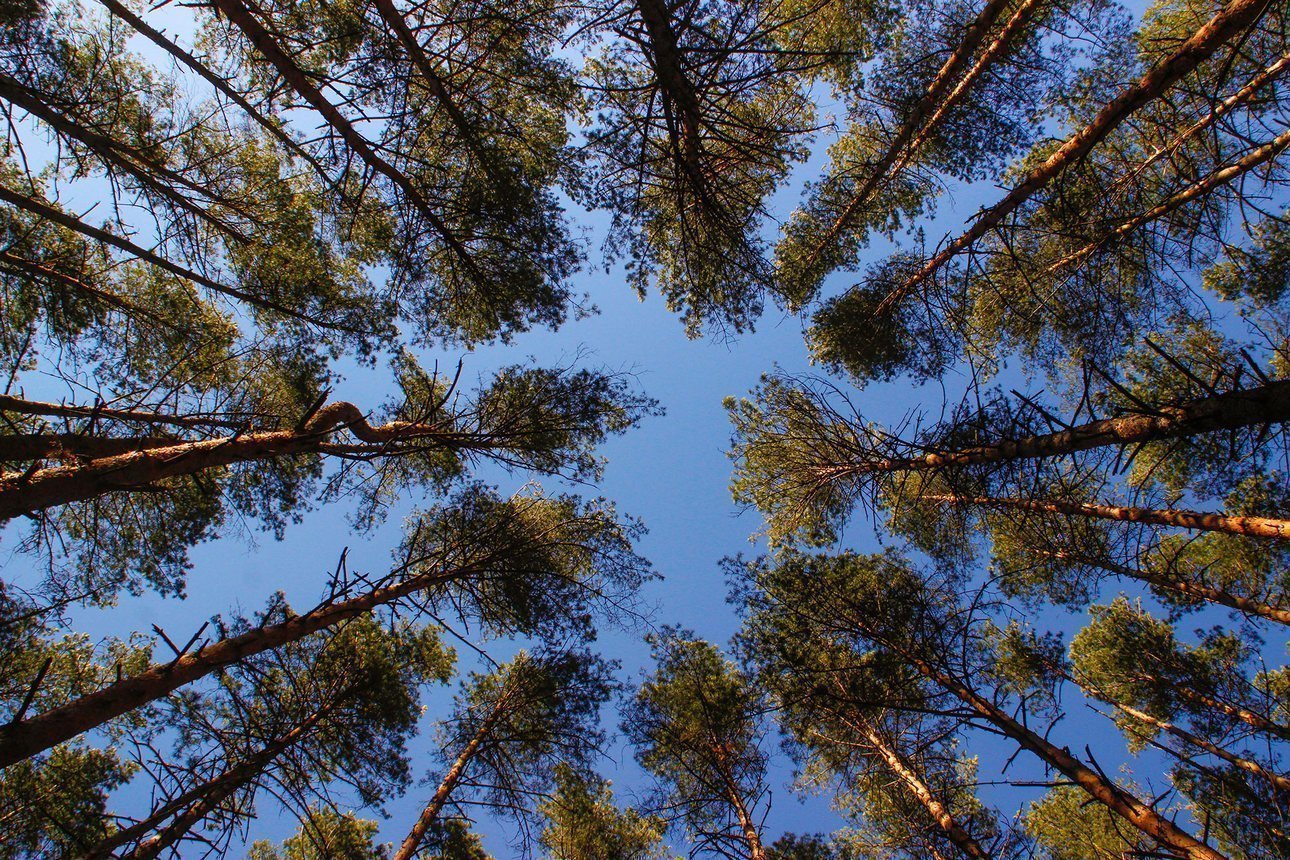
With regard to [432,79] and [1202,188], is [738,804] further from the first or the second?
[432,79]

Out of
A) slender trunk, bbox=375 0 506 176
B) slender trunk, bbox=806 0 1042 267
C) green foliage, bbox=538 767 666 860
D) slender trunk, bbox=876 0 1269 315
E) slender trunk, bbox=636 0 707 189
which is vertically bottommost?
green foliage, bbox=538 767 666 860

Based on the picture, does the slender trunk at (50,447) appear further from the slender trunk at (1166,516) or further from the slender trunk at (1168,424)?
the slender trunk at (1166,516)

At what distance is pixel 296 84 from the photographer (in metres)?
4.46

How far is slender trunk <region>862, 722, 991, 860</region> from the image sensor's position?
386cm

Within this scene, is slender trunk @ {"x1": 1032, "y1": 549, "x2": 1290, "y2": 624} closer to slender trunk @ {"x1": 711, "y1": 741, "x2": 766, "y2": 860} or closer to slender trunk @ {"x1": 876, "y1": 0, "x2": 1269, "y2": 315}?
slender trunk @ {"x1": 876, "y1": 0, "x2": 1269, "y2": 315}

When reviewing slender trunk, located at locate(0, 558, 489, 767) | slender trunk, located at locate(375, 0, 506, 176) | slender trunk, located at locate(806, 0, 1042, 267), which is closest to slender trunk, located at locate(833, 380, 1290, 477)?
slender trunk, located at locate(806, 0, 1042, 267)

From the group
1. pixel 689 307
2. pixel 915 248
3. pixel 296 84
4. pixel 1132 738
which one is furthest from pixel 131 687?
pixel 1132 738

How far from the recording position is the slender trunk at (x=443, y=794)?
6434mm

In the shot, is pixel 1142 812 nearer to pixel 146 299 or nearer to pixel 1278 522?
pixel 1278 522

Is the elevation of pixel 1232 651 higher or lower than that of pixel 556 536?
lower

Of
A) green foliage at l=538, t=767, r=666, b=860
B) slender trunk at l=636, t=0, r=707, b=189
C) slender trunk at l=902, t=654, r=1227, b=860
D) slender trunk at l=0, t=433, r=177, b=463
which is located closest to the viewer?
slender trunk at l=636, t=0, r=707, b=189

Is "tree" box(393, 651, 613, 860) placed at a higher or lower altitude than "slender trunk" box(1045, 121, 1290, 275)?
lower

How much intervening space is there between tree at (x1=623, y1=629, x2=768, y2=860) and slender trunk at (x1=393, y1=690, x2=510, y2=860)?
7.25 ft

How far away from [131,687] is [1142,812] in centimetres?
667
